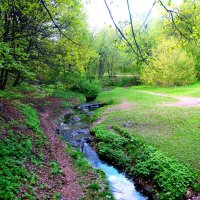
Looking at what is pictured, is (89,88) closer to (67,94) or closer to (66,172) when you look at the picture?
(67,94)

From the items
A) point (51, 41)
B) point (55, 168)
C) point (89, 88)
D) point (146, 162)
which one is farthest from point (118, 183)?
point (89, 88)

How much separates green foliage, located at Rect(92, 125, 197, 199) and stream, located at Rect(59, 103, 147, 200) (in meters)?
0.47

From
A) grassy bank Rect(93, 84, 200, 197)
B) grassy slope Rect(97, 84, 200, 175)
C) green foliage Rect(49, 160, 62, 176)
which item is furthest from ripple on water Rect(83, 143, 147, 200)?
grassy slope Rect(97, 84, 200, 175)

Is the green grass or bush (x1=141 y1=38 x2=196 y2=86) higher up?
bush (x1=141 y1=38 x2=196 y2=86)

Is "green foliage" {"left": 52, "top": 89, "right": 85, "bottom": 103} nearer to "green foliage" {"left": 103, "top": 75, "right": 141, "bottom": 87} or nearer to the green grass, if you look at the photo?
the green grass

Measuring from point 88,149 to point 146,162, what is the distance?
3.82 meters

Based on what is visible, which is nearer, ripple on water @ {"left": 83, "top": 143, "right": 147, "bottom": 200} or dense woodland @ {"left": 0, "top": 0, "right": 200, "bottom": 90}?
dense woodland @ {"left": 0, "top": 0, "right": 200, "bottom": 90}

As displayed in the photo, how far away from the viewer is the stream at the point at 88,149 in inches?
324

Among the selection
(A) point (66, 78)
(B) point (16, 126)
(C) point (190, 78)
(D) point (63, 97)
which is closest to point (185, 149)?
(B) point (16, 126)

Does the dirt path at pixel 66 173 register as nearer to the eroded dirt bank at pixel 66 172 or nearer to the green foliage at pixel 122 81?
the eroded dirt bank at pixel 66 172

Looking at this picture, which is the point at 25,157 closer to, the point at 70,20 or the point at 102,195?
the point at 102,195

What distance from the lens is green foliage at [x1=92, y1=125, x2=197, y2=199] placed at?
7.82 metres

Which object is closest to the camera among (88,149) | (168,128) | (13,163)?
(13,163)

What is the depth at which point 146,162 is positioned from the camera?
9336mm
